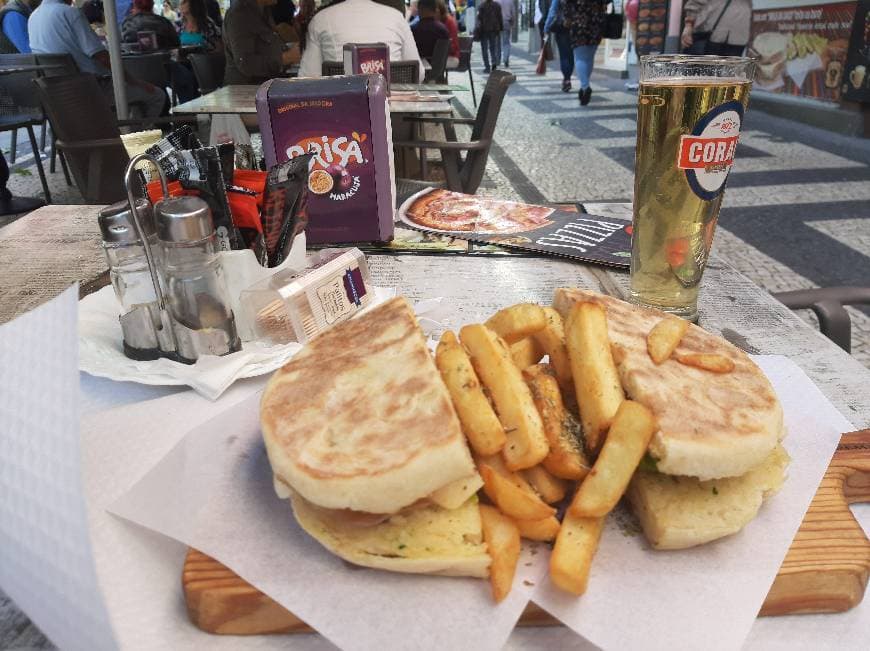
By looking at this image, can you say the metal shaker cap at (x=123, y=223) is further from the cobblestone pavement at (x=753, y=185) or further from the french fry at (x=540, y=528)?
the french fry at (x=540, y=528)

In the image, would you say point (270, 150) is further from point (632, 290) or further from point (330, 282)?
point (632, 290)

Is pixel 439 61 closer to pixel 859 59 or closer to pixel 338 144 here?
pixel 859 59

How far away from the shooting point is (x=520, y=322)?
1.07m

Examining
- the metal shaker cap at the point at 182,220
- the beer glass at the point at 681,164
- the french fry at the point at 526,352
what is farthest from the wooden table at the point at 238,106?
the french fry at the point at 526,352

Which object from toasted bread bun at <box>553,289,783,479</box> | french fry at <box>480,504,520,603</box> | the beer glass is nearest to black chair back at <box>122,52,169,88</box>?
the beer glass

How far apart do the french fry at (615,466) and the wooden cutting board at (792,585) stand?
0.15 meters

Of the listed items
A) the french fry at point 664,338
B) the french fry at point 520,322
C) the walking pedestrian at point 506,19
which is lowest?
the french fry at point 664,338

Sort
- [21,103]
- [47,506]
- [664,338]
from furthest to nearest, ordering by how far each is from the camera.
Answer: [21,103]
[664,338]
[47,506]

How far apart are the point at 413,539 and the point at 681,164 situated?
104cm

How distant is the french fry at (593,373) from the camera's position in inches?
37.1

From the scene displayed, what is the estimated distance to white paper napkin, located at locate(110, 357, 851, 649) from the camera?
2.56 feet

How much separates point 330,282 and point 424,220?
0.87 metres

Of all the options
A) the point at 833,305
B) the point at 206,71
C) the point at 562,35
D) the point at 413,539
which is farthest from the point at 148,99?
the point at 562,35

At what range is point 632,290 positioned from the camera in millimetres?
1623
